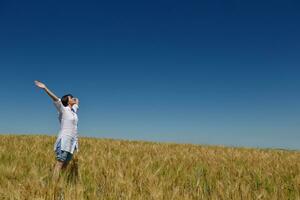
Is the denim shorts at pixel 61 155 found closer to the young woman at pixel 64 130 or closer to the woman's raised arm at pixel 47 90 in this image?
the young woman at pixel 64 130

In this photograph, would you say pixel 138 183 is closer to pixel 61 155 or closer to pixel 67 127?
pixel 61 155

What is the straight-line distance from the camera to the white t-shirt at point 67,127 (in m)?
6.52

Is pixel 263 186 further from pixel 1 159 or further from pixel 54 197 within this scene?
pixel 1 159

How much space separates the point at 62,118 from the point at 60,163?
0.80 meters

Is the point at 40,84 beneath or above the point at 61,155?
above

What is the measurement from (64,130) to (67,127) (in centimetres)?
7

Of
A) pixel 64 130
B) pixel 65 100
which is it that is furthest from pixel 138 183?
pixel 65 100

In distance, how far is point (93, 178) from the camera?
5.21 m

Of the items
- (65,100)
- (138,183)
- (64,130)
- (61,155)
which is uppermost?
(65,100)

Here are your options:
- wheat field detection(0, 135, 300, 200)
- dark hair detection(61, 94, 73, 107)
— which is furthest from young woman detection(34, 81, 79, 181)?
wheat field detection(0, 135, 300, 200)

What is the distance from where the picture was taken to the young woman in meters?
6.47

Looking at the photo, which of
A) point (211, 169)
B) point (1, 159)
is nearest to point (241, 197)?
point (211, 169)

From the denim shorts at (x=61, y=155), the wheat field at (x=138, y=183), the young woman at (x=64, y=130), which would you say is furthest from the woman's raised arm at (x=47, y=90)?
the wheat field at (x=138, y=183)

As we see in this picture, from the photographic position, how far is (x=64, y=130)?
21.6ft
